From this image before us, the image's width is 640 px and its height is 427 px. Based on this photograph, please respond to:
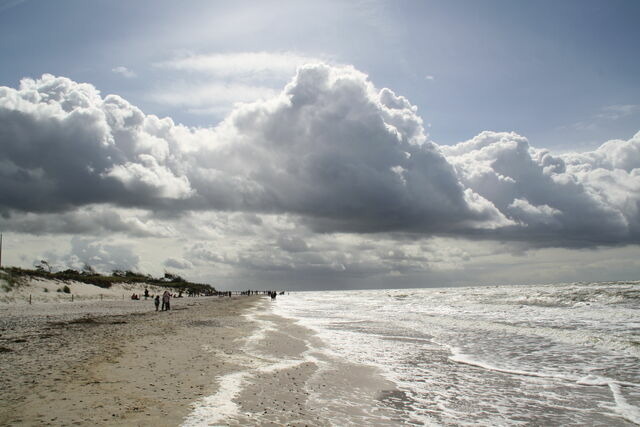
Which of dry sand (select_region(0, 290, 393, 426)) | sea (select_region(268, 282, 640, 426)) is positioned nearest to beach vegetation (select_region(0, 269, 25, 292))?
dry sand (select_region(0, 290, 393, 426))

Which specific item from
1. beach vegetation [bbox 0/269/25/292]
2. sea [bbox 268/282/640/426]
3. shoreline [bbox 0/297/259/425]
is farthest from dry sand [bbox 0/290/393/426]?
beach vegetation [bbox 0/269/25/292]

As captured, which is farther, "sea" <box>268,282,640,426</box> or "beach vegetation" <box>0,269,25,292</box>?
"beach vegetation" <box>0,269,25,292</box>

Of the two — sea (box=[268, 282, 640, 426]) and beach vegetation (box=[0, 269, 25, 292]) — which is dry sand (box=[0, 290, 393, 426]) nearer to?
sea (box=[268, 282, 640, 426])

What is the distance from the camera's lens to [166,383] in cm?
970

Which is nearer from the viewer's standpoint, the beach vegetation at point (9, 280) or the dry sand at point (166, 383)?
the dry sand at point (166, 383)

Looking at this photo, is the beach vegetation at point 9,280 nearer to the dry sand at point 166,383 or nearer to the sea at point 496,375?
the dry sand at point 166,383

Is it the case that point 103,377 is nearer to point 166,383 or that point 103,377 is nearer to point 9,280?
point 166,383

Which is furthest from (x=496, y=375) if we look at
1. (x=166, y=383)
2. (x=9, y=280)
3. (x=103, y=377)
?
(x=9, y=280)

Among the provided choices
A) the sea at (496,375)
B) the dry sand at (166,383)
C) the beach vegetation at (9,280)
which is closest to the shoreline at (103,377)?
the dry sand at (166,383)

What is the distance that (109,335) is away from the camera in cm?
1859

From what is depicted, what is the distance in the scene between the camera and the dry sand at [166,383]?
734cm

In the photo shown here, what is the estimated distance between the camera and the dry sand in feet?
24.1

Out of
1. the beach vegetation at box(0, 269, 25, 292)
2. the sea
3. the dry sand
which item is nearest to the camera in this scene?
the dry sand

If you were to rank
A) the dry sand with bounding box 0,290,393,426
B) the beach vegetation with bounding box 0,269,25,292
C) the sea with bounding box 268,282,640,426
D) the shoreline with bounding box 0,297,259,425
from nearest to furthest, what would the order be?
the shoreline with bounding box 0,297,259,425 < the dry sand with bounding box 0,290,393,426 < the sea with bounding box 268,282,640,426 < the beach vegetation with bounding box 0,269,25,292
